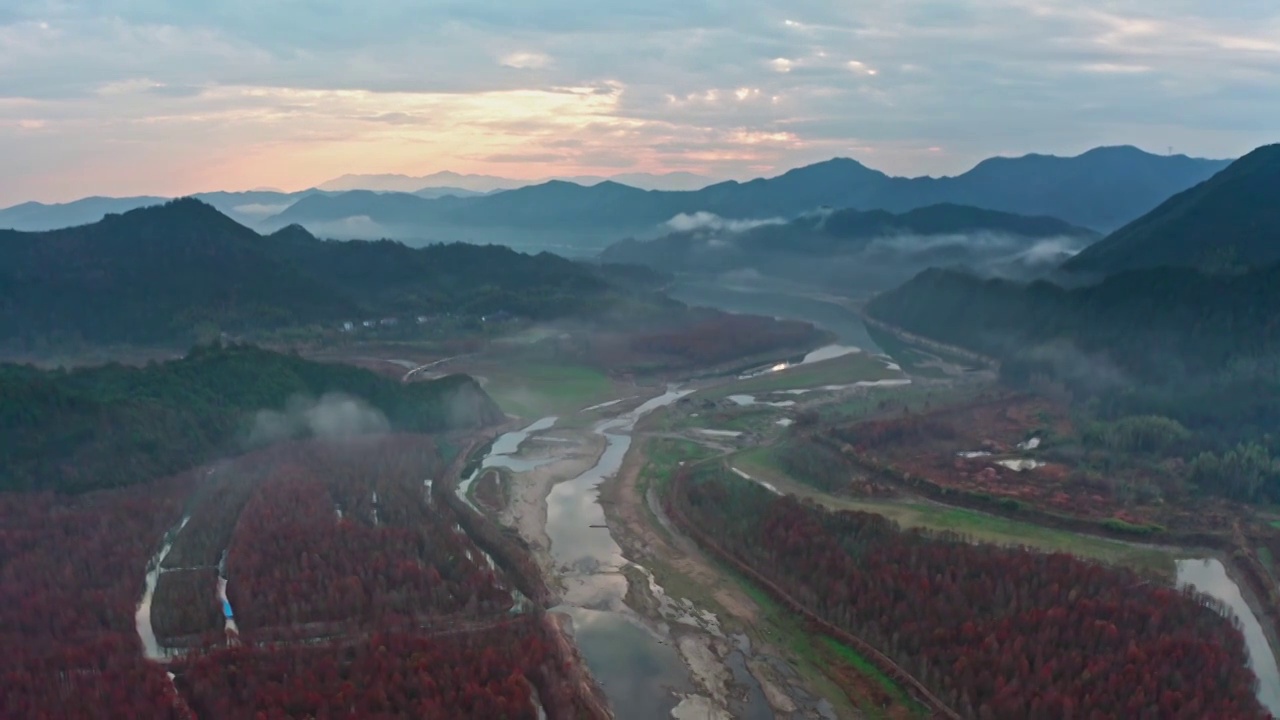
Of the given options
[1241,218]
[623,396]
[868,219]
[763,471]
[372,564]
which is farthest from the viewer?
[868,219]

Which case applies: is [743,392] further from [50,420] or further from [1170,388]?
[50,420]

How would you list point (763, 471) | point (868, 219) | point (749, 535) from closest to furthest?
point (749, 535) < point (763, 471) < point (868, 219)

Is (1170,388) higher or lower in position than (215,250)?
lower

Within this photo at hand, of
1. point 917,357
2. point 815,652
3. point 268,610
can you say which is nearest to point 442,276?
point 917,357

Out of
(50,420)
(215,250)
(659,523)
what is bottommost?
(659,523)

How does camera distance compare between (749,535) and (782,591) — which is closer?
(782,591)

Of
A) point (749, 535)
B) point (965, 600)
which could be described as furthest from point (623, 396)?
point (965, 600)

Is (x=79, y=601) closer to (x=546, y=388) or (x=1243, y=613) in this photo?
(x=1243, y=613)
